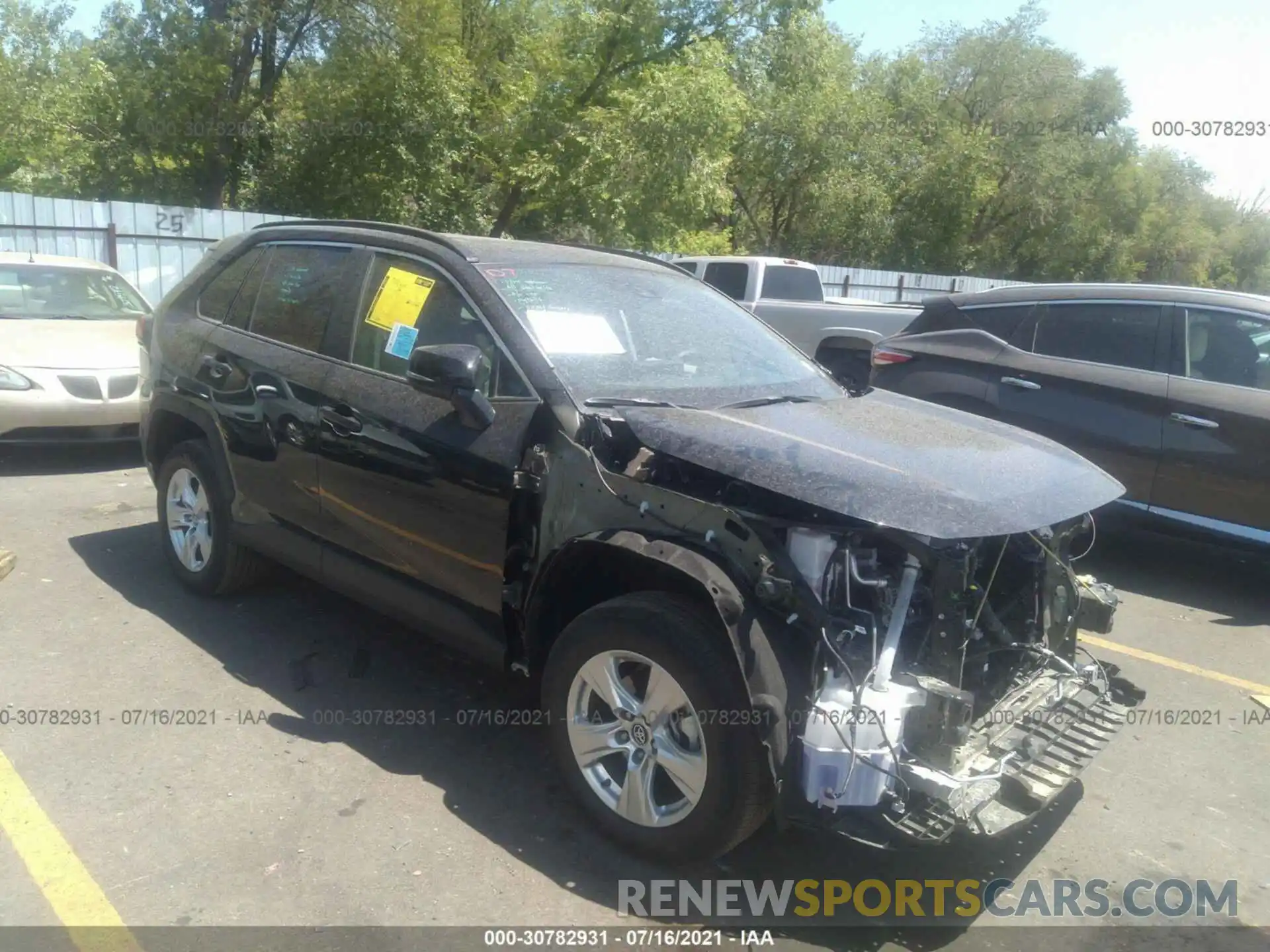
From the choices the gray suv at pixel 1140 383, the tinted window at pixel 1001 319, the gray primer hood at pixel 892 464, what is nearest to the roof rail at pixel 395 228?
the gray primer hood at pixel 892 464

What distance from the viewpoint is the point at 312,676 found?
14.8ft

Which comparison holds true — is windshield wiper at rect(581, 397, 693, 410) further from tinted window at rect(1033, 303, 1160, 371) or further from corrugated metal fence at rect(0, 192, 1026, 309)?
corrugated metal fence at rect(0, 192, 1026, 309)

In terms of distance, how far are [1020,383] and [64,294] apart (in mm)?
7524

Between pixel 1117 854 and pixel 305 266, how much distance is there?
13.1 feet

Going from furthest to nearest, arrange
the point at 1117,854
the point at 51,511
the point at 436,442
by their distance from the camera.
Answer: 1. the point at 51,511
2. the point at 436,442
3. the point at 1117,854

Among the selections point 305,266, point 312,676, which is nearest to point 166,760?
point 312,676

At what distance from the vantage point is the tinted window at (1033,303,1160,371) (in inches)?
250

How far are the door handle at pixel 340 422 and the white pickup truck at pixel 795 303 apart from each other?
6666mm

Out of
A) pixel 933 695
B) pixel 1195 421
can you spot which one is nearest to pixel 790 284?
pixel 1195 421

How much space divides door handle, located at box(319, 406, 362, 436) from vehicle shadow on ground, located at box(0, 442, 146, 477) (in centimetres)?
453

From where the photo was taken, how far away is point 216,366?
192 inches

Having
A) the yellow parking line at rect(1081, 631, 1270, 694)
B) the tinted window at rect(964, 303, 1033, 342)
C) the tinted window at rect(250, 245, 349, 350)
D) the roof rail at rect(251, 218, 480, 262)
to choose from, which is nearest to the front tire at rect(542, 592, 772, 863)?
the roof rail at rect(251, 218, 480, 262)

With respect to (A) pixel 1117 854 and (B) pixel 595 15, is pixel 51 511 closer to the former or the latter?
(A) pixel 1117 854

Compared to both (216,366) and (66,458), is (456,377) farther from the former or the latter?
(66,458)
